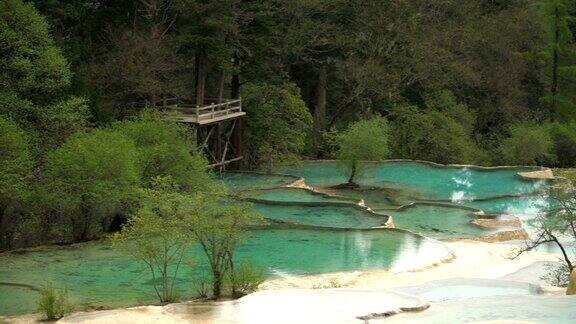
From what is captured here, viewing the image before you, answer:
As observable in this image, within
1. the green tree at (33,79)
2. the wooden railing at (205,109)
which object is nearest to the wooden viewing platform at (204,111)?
the wooden railing at (205,109)

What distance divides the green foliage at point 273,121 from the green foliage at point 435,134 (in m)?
6.05

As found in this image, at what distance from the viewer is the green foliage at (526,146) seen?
39656mm

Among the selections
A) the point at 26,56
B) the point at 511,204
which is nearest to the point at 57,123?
the point at 26,56

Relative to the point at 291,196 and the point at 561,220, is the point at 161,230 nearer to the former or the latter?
the point at 561,220

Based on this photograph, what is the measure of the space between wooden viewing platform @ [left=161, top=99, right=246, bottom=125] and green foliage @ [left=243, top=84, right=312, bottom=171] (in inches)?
55.1

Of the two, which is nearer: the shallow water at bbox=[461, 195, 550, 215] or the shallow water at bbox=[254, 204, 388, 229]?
the shallow water at bbox=[254, 204, 388, 229]

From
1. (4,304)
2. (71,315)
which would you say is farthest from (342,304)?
(4,304)

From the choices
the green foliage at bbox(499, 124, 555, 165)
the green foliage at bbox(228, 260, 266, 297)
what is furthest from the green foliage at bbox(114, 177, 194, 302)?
the green foliage at bbox(499, 124, 555, 165)

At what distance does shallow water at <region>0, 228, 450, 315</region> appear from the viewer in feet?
58.3

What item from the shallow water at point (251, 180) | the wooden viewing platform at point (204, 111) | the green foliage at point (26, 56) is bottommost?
the shallow water at point (251, 180)

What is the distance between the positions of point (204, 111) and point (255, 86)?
385 cm

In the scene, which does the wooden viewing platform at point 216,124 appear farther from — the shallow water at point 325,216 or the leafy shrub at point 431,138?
the leafy shrub at point 431,138

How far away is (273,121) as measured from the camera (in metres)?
Answer: 35.6

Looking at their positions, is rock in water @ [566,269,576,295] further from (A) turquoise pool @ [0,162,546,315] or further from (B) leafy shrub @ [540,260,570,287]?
(A) turquoise pool @ [0,162,546,315]
